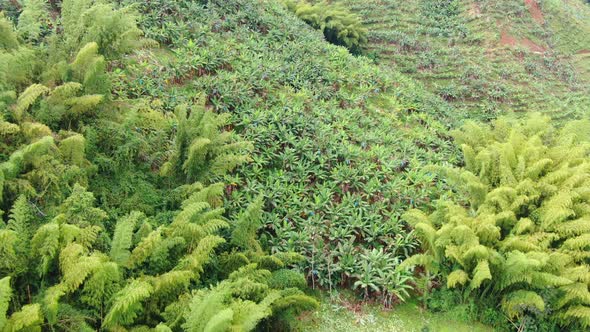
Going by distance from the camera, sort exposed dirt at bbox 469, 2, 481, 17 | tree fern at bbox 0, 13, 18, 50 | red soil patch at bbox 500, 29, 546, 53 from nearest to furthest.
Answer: tree fern at bbox 0, 13, 18, 50 < red soil patch at bbox 500, 29, 546, 53 < exposed dirt at bbox 469, 2, 481, 17

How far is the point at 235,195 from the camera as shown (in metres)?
8.19

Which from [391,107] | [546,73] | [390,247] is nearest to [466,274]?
[390,247]

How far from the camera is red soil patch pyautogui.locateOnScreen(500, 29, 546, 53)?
80.2ft

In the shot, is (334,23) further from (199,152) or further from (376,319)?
(376,319)

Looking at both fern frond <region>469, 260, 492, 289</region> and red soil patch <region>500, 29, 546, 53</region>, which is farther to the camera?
red soil patch <region>500, 29, 546, 53</region>

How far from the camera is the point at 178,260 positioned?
19.1 ft

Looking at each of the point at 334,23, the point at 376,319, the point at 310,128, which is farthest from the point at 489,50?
the point at 376,319

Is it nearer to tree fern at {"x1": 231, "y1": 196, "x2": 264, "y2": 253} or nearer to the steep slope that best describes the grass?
the steep slope

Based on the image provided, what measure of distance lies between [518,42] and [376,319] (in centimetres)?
2301

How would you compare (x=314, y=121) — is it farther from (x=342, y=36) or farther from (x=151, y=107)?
(x=342, y=36)

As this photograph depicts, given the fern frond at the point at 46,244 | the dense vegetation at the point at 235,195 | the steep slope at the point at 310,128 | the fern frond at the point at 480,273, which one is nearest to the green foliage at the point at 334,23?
the steep slope at the point at 310,128

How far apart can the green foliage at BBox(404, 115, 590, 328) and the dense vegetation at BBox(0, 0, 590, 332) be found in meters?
0.03

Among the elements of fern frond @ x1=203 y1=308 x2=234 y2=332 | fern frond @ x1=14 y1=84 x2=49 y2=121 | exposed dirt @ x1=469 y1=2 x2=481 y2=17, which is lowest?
fern frond @ x1=203 y1=308 x2=234 y2=332

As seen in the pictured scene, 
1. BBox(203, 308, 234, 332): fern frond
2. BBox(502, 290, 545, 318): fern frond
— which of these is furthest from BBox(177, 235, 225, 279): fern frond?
BBox(502, 290, 545, 318): fern frond
